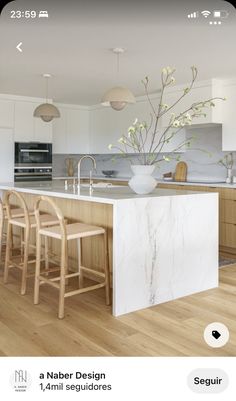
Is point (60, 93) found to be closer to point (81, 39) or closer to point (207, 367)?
point (81, 39)

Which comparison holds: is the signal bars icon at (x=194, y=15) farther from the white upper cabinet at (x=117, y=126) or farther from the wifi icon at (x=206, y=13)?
the white upper cabinet at (x=117, y=126)

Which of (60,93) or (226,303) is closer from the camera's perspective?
(226,303)

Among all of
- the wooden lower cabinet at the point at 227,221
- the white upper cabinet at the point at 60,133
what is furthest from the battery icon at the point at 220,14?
the white upper cabinet at the point at 60,133

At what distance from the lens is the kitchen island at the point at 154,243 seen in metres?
2.06

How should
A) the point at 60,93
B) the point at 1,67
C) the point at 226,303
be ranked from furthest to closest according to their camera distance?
the point at 60,93
the point at 1,67
the point at 226,303

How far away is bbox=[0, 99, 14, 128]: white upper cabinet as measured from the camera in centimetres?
471

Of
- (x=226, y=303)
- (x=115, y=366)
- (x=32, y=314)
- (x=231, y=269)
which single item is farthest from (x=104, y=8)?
(x=231, y=269)

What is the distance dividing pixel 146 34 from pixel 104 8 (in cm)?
187

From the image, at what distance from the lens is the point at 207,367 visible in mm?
613

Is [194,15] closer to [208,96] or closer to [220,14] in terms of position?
[220,14]

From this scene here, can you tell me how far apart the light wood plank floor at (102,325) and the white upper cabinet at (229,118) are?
1849 mm

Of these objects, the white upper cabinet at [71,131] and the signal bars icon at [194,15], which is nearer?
the signal bars icon at [194,15]

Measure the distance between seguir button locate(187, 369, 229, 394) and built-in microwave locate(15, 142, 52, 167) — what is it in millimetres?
4446

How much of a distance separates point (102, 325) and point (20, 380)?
1.36 meters
